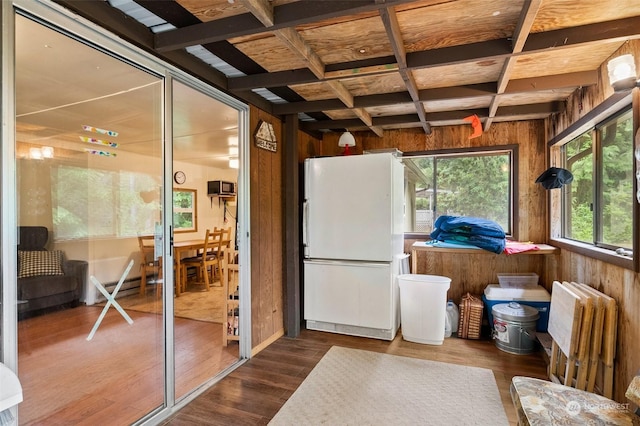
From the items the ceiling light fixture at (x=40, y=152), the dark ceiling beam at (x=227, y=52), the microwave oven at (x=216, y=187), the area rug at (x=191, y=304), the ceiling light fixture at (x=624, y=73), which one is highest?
the dark ceiling beam at (x=227, y=52)

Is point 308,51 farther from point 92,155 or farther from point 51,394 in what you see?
point 51,394

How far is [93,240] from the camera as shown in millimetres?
2338

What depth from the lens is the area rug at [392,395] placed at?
6.74ft

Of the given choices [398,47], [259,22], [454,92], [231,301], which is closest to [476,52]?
[398,47]

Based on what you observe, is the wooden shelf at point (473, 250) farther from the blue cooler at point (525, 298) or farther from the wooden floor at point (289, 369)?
the wooden floor at point (289, 369)

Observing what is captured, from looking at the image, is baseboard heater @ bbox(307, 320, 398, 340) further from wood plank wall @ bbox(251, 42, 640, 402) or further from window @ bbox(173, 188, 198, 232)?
window @ bbox(173, 188, 198, 232)

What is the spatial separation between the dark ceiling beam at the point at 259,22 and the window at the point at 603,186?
6.16 ft

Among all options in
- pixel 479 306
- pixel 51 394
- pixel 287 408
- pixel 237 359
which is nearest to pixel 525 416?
pixel 287 408

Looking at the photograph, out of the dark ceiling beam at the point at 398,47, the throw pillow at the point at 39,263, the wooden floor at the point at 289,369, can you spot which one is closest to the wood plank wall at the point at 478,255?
the wooden floor at the point at 289,369

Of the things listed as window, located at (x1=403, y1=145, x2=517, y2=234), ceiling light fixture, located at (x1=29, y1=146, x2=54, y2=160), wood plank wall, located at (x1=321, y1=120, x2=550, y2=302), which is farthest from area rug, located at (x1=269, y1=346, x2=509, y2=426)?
ceiling light fixture, located at (x1=29, y1=146, x2=54, y2=160)

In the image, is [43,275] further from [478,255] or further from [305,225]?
[478,255]

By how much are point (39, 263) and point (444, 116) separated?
11.8 ft

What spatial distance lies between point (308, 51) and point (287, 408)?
2.31 m

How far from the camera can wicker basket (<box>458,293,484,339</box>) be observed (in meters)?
3.36
